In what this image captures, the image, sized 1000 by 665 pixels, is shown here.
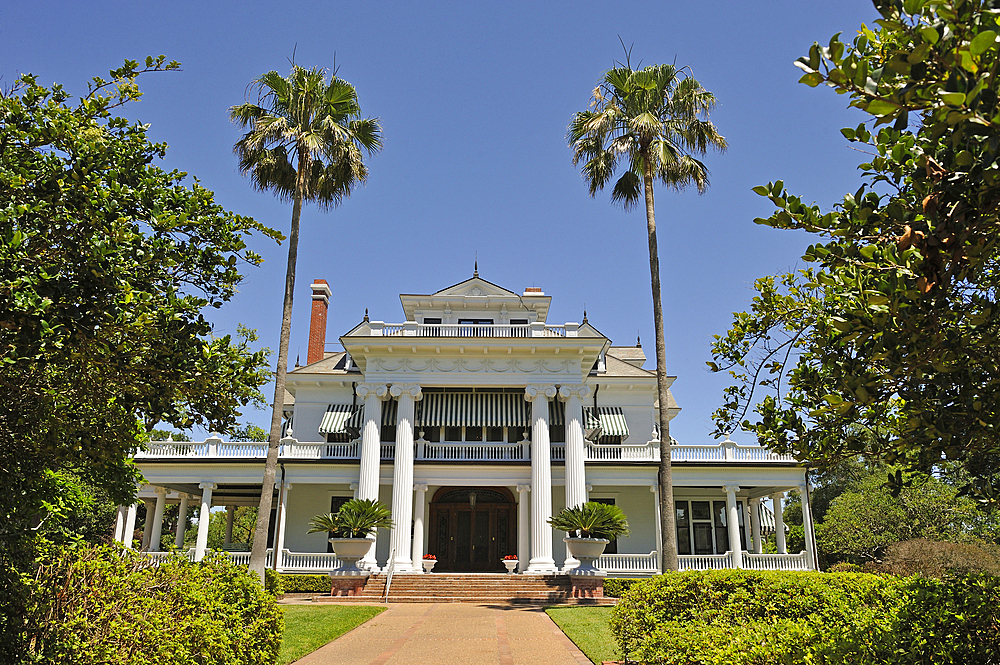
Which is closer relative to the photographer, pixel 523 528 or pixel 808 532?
pixel 523 528

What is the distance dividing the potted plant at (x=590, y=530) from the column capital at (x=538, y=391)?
5214 mm

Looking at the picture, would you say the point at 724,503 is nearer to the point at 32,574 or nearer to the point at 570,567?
the point at 570,567

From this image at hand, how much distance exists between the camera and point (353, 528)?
21484 millimetres

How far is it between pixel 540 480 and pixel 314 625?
12.3 metres

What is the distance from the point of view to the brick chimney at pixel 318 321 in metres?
33.6

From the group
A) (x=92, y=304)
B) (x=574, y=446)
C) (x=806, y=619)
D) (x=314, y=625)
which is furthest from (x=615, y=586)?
(x=92, y=304)

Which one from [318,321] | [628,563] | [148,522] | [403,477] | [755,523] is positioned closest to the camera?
[628,563]

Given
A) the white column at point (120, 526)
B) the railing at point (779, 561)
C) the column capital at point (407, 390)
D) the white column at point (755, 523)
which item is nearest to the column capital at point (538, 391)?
the column capital at point (407, 390)

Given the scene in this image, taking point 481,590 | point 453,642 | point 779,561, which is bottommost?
point 453,642

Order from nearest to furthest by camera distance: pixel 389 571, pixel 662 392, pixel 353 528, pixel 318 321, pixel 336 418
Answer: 1. pixel 662 392
2. pixel 353 528
3. pixel 389 571
4. pixel 336 418
5. pixel 318 321

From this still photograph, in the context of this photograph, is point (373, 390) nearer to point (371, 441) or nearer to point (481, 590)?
point (371, 441)

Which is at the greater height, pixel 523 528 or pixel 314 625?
pixel 523 528

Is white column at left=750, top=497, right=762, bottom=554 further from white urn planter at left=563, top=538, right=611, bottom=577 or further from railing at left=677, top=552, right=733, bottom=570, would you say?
white urn planter at left=563, top=538, right=611, bottom=577

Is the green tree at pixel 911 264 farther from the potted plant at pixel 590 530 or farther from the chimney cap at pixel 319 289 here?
the chimney cap at pixel 319 289
